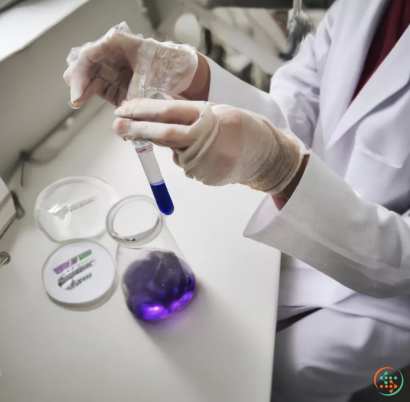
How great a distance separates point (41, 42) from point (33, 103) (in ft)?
0.41

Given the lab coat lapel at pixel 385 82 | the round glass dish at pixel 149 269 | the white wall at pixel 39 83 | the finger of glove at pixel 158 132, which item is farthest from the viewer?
the white wall at pixel 39 83

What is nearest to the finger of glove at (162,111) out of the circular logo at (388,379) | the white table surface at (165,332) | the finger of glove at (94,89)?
the finger of glove at (94,89)

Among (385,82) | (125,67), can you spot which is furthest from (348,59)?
(125,67)

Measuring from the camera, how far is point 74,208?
2.09 feet

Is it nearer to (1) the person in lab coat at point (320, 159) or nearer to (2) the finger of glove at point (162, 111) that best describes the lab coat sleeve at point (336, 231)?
(1) the person in lab coat at point (320, 159)

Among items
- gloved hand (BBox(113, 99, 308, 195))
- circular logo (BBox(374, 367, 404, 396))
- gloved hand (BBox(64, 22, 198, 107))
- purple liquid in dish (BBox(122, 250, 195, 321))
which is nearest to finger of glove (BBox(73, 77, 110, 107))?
gloved hand (BBox(64, 22, 198, 107))

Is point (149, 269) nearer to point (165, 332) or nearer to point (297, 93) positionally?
point (165, 332)

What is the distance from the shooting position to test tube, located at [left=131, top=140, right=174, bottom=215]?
0.42 meters

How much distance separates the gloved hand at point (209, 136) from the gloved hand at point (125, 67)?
10cm

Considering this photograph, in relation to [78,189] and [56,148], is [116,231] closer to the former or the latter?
[78,189]

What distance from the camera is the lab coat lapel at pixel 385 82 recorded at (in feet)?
1.95

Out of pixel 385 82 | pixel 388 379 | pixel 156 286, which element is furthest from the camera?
pixel 388 379

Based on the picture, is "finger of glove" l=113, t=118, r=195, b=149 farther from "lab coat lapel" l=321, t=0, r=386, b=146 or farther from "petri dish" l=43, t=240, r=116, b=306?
"lab coat lapel" l=321, t=0, r=386, b=146

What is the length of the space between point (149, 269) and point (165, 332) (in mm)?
91
